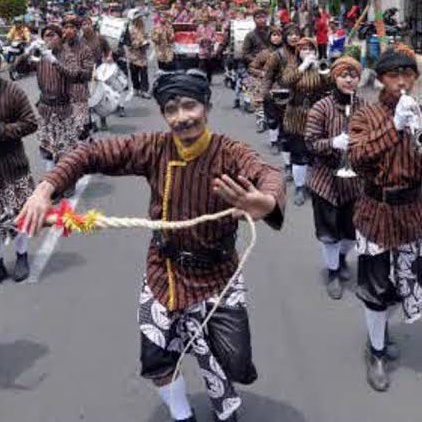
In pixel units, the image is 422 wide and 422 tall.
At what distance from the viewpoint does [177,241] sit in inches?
140

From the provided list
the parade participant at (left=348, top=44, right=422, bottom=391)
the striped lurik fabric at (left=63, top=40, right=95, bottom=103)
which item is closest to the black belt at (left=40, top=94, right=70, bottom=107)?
the striped lurik fabric at (left=63, top=40, right=95, bottom=103)

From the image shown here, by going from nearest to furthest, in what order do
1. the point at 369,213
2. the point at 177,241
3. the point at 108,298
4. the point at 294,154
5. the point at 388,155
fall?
1. the point at 177,241
2. the point at 388,155
3. the point at 369,213
4. the point at 108,298
5. the point at 294,154

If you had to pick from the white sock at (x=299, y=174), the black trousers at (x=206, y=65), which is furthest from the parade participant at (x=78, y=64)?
the black trousers at (x=206, y=65)

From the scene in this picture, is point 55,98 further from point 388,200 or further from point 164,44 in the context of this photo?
point 164,44

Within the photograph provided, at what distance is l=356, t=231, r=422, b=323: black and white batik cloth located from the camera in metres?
4.32

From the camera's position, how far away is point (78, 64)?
8781 mm

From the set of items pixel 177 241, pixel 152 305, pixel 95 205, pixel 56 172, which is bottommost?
pixel 95 205

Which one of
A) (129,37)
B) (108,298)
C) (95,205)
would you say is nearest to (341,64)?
(108,298)

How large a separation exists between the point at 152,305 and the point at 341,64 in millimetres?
2553

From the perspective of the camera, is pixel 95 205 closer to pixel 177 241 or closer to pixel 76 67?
pixel 76 67

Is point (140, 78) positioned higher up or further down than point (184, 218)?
further down

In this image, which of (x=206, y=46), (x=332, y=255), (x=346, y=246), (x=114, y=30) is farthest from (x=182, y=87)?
(x=206, y=46)

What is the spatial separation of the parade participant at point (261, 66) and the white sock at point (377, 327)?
5118 millimetres

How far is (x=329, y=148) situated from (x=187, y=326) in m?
2.22
